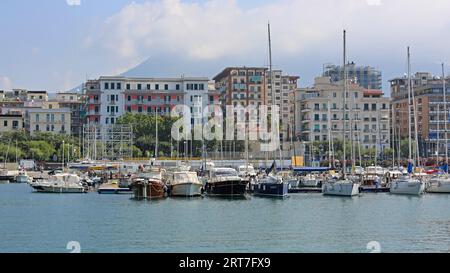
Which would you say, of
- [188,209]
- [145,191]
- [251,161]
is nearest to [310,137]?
[251,161]

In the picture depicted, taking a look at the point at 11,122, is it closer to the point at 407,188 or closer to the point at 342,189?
the point at 342,189

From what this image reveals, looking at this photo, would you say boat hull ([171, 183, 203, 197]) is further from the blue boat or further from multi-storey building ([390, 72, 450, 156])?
multi-storey building ([390, 72, 450, 156])

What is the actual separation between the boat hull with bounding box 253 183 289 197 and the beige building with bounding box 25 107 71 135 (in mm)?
23952

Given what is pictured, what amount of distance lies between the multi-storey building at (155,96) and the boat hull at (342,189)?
2563 cm

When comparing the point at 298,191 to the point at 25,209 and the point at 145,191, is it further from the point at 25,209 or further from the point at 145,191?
the point at 25,209

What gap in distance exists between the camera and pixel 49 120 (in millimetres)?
50625

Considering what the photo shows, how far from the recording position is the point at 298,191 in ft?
105

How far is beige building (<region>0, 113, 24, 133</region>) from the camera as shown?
159 feet

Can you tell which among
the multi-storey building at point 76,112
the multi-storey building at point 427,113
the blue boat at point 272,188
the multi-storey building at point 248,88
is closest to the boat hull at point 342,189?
the blue boat at point 272,188

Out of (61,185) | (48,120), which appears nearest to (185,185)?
(61,185)

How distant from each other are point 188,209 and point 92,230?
6.92 meters

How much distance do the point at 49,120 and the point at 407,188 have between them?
29165 millimetres

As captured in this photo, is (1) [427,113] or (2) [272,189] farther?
(1) [427,113]
